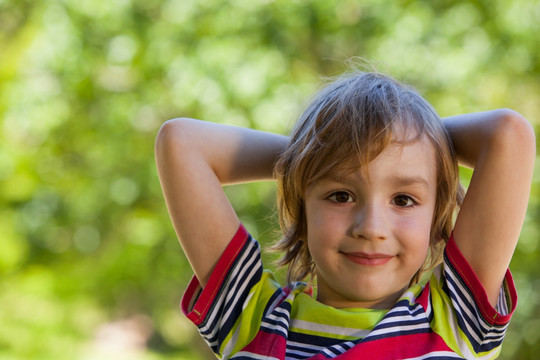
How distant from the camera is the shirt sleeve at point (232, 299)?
103cm

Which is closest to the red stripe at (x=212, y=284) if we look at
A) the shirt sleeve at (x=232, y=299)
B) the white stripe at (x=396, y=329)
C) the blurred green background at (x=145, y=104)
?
the shirt sleeve at (x=232, y=299)

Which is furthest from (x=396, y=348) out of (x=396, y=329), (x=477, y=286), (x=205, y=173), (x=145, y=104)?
(x=145, y=104)

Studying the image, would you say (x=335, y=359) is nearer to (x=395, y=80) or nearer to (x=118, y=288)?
(x=395, y=80)

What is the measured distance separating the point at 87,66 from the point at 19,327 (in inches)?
64.4

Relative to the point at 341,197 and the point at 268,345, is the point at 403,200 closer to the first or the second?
the point at 341,197

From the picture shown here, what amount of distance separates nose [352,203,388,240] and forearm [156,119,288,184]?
0.79 ft

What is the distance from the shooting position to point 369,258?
3.18 feet

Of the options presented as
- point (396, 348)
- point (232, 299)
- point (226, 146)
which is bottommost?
point (396, 348)

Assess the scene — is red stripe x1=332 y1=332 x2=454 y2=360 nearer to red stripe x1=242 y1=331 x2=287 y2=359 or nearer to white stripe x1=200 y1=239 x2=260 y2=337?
red stripe x1=242 y1=331 x2=287 y2=359

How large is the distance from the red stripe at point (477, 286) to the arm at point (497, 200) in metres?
0.01

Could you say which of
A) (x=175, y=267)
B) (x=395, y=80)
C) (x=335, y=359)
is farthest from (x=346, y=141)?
(x=175, y=267)

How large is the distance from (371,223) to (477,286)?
166 mm

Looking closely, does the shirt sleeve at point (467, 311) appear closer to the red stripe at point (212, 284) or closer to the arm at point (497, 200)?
the arm at point (497, 200)

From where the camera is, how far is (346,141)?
0.99 metres
